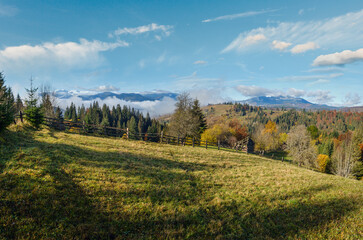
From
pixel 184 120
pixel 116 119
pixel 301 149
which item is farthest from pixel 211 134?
pixel 116 119

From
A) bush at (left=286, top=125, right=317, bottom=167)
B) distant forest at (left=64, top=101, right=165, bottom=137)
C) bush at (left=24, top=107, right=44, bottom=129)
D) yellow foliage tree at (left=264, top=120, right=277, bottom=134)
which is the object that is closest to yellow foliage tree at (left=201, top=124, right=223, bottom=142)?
bush at (left=286, top=125, right=317, bottom=167)

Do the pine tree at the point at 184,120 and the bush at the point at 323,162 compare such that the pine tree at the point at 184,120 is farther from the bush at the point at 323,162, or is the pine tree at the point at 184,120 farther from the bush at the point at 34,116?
the bush at the point at 323,162

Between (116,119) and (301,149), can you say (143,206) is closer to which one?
(301,149)

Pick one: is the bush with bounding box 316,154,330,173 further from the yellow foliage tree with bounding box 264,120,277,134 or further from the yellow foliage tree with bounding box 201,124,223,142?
the yellow foliage tree with bounding box 201,124,223,142

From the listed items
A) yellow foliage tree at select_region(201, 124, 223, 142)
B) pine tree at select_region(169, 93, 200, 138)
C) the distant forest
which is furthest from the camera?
the distant forest

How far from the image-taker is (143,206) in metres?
7.00

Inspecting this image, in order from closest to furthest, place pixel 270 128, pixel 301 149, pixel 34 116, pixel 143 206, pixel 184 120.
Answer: pixel 143 206, pixel 34 116, pixel 184 120, pixel 301 149, pixel 270 128

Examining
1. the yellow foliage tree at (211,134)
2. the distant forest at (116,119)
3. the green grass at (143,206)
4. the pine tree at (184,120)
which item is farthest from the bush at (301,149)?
the distant forest at (116,119)

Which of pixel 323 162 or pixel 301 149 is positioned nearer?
pixel 301 149

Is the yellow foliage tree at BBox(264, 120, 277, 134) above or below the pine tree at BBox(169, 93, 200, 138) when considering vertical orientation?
below

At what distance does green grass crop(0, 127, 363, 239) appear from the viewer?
539cm

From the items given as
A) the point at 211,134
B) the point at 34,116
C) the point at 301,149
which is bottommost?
the point at 301,149

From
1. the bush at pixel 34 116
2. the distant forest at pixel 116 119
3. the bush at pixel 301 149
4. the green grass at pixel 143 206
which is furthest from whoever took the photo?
the distant forest at pixel 116 119

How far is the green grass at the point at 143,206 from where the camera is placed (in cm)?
539
